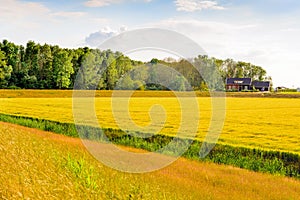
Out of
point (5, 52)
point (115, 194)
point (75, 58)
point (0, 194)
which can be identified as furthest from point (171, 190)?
point (5, 52)

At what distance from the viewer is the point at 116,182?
26.6ft

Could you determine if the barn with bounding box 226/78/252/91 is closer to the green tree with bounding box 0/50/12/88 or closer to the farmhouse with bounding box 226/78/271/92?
the farmhouse with bounding box 226/78/271/92

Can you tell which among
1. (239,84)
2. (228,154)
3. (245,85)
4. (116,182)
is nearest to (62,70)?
(239,84)

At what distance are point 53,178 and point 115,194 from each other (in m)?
1.18

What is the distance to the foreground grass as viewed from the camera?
647cm

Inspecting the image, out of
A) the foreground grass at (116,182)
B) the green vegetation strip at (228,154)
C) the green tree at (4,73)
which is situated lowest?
the green vegetation strip at (228,154)

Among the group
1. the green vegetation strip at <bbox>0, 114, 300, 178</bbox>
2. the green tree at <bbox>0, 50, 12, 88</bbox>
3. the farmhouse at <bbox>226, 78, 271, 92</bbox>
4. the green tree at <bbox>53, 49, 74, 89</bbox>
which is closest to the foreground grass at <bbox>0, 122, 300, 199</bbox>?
the green vegetation strip at <bbox>0, 114, 300, 178</bbox>

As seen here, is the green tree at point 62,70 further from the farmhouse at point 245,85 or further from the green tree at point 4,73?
the farmhouse at point 245,85

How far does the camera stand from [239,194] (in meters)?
8.27

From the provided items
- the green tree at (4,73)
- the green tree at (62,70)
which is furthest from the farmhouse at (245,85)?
the green tree at (4,73)

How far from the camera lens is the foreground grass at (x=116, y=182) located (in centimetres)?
647

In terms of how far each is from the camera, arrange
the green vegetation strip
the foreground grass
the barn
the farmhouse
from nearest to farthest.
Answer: the foreground grass < the green vegetation strip < the farmhouse < the barn

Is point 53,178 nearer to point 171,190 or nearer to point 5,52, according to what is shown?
point 171,190

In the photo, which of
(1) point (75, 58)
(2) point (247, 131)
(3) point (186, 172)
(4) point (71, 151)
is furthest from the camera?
(1) point (75, 58)
